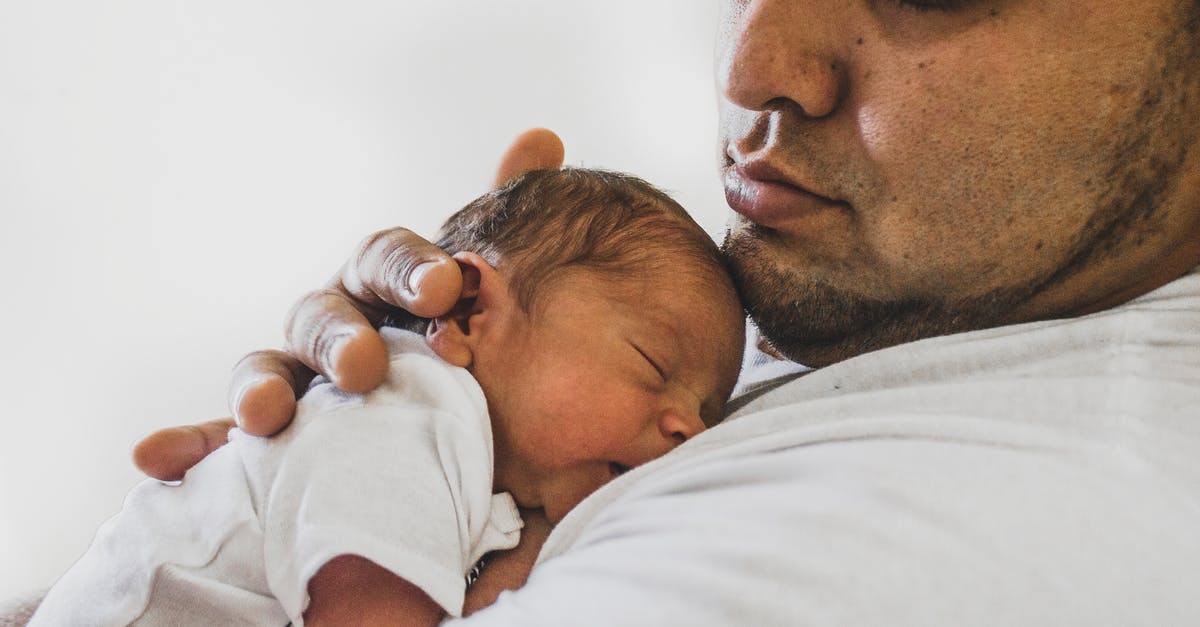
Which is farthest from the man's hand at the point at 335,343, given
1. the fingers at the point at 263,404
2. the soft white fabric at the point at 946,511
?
the soft white fabric at the point at 946,511

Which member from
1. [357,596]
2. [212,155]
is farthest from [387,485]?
[212,155]

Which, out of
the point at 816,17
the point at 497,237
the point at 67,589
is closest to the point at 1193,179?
the point at 816,17

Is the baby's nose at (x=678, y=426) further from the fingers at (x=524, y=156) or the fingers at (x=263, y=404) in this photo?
the fingers at (x=524, y=156)

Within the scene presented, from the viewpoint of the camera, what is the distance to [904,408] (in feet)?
2.67

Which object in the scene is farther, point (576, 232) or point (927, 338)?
point (576, 232)

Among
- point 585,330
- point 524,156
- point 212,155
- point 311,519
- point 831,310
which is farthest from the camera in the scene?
point 212,155

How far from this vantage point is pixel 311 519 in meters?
0.82

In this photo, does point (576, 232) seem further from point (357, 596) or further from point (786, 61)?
point (357, 596)

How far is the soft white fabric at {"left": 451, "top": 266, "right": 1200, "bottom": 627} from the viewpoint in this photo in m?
0.64

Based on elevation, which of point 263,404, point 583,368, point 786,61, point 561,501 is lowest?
point 561,501

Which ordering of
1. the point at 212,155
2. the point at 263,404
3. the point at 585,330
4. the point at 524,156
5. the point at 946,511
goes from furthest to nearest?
1. the point at 212,155
2. the point at 524,156
3. the point at 585,330
4. the point at 263,404
5. the point at 946,511

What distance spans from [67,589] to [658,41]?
77.4 inches

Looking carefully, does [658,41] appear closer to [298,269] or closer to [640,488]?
[298,269]

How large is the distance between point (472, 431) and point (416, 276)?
195 millimetres
